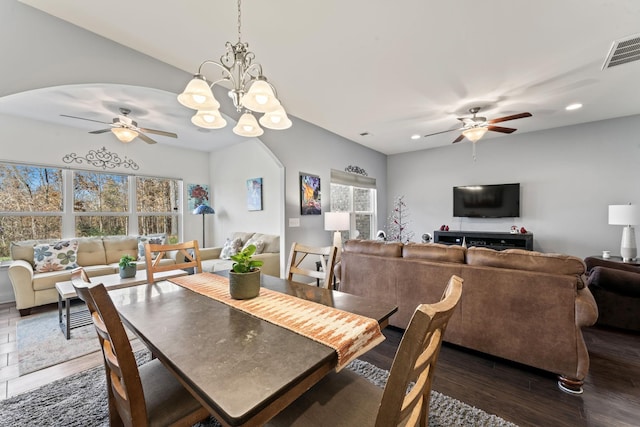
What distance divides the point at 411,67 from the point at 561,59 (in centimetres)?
143

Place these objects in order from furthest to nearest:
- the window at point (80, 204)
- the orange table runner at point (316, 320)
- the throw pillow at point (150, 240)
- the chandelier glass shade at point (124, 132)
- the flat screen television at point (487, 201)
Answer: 1. the flat screen television at point (487, 201)
2. the throw pillow at point (150, 240)
3. the window at point (80, 204)
4. the chandelier glass shade at point (124, 132)
5. the orange table runner at point (316, 320)

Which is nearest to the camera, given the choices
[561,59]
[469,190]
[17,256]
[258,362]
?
[258,362]

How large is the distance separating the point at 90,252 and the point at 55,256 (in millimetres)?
458

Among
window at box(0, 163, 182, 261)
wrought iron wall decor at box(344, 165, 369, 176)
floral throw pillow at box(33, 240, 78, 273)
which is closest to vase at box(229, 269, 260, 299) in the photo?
floral throw pillow at box(33, 240, 78, 273)

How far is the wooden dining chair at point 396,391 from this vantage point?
0.62 metres

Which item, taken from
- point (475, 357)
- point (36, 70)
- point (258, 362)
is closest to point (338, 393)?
point (258, 362)

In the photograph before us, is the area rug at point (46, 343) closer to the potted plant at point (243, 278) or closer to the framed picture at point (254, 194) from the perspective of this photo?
the potted plant at point (243, 278)

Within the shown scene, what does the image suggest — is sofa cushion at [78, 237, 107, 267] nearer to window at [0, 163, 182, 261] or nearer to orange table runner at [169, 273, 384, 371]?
window at [0, 163, 182, 261]

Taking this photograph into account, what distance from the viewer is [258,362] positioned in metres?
0.83

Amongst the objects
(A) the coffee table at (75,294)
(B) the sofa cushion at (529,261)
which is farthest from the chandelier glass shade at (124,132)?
(B) the sofa cushion at (529,261)

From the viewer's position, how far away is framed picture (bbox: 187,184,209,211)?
5582mm

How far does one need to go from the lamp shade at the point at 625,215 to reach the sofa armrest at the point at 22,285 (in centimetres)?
753

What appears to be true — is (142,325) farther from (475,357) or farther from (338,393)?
(475,357)

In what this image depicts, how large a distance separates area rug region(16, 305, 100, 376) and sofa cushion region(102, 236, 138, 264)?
1378mm
